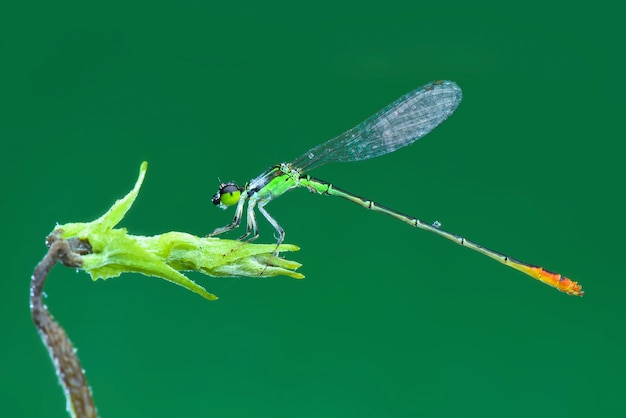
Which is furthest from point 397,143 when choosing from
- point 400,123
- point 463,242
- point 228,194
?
point 228,194

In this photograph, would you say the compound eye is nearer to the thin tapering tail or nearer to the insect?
the insect

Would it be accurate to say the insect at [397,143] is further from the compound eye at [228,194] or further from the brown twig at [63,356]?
the brown twig at [63,356]

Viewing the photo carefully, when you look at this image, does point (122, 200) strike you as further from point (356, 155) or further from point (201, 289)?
point (356, 155)

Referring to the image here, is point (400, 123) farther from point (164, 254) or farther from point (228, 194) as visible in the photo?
point (164, 254)

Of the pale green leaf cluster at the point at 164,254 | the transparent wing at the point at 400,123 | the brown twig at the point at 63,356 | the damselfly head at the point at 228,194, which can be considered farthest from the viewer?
the transparent wing at the point at 400,123

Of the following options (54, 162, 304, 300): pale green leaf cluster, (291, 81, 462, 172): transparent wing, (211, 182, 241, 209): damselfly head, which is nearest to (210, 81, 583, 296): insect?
(291, 81, 462, 172): transparent wing

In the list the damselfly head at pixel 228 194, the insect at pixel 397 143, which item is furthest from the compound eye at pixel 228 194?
the insect at pixel 397 143
